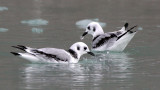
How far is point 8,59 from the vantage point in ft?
49.6

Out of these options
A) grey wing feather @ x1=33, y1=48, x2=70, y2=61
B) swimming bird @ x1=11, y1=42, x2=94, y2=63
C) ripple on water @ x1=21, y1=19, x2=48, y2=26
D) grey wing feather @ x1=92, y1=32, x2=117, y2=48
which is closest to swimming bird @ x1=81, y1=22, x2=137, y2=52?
grey wing feather @ x1=92, y1=32, x2=117, y2=48

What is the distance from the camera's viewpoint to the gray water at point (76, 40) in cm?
1245

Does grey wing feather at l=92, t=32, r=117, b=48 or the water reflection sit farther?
grey wing feather at l=92, t=32, r=117, b=48

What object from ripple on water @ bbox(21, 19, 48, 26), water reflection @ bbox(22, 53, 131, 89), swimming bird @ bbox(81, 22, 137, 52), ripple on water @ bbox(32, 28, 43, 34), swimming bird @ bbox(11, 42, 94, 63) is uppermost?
ripple on water @ bbox(21, 19, 48, 26)

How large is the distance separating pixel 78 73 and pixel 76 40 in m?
4.89

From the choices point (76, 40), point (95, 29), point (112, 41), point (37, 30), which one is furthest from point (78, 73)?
point (37, 30)

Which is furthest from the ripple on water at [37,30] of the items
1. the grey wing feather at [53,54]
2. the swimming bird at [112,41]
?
the grey wing feather at [53,54]

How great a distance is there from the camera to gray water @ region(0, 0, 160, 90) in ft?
40.9

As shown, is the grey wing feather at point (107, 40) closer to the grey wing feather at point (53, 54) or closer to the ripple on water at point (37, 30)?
the ripple on water at point (37, 30)

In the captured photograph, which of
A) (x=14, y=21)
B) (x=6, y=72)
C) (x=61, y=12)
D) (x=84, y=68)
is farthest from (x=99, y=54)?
(x=61, y=12)

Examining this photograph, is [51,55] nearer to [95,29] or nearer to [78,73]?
[78,73]

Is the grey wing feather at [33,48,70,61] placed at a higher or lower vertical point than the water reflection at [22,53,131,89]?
higher

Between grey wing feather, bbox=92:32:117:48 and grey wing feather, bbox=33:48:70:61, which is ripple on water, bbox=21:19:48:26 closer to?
grey wing feather, bbox=92:32:117:48

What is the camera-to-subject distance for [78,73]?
13.5 m
